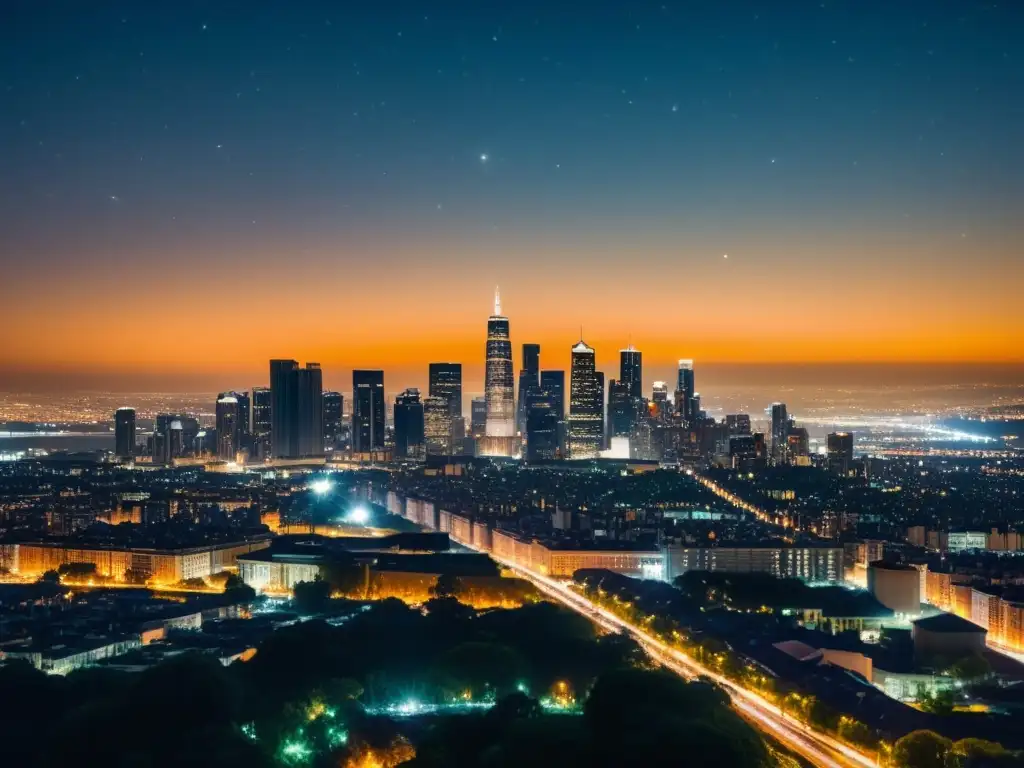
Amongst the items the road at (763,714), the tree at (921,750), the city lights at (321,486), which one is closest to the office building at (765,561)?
the road at (763,714)

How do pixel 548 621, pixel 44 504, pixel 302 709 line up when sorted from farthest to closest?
pixel 44 504, pixel 548 621, pixel 302 709

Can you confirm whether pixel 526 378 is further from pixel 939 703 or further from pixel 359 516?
pixel 939 703

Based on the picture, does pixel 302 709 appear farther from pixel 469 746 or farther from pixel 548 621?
pixel 548 621

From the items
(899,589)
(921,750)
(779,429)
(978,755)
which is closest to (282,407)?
(779,429)

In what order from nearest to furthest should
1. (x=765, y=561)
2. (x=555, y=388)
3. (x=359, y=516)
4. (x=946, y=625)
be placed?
(x=946, y=625) → (x=765, y=561) → (x=359, y=516) → (x=555, y=388)

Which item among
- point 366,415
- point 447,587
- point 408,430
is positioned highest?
point 366,415

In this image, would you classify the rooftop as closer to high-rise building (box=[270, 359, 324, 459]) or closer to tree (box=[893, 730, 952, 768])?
tree (box=[893, 730, 952, 768])

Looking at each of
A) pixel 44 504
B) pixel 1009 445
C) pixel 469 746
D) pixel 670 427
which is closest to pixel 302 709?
pixel 469 746

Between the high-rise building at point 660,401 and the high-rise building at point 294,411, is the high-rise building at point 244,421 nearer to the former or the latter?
the high-rise building at point 294,411
